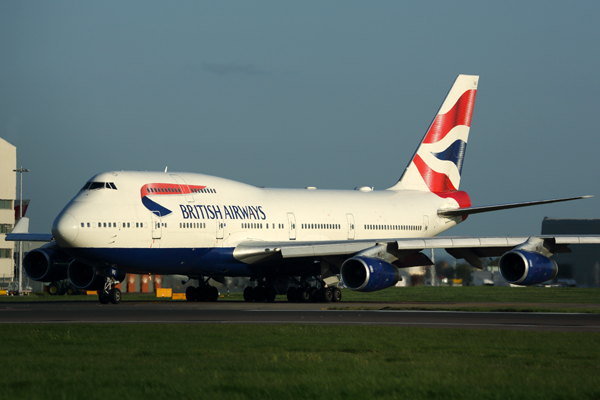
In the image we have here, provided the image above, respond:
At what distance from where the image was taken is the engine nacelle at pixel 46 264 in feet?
112

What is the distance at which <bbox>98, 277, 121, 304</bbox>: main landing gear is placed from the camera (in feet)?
97.6

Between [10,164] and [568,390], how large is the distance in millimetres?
63062

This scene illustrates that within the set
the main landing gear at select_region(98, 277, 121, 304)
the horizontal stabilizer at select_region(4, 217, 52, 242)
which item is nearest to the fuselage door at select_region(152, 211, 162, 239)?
the main landing gear at select_region(98, 277, 121, 304)

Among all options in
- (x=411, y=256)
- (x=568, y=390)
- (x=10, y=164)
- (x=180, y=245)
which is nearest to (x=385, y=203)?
(x=411, y=256)

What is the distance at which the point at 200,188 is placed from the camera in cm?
3238

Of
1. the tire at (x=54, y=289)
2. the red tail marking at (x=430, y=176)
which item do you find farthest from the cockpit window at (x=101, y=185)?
the tire at (x=54, y=289)

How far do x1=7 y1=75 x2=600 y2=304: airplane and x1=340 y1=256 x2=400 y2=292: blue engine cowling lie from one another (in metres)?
0.04

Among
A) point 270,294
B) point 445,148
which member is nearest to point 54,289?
point 270,294

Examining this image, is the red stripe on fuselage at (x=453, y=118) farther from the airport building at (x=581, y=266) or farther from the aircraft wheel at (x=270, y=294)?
the airport building at (x=581, y=266)

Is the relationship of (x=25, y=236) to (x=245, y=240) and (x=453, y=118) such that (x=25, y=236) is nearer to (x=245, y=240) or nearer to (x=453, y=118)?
(x=245, y=240)

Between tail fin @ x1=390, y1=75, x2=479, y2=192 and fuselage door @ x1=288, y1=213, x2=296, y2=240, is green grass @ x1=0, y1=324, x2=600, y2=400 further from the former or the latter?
tail fin @ x1=390, y1=75, x2=479, y2=192

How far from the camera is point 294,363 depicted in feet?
40.1

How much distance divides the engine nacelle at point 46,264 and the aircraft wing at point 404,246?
25.2 feet

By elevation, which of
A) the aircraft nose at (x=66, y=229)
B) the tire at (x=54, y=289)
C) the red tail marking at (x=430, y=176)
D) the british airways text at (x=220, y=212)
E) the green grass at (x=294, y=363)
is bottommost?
the green grass at (x=294, y=363)
